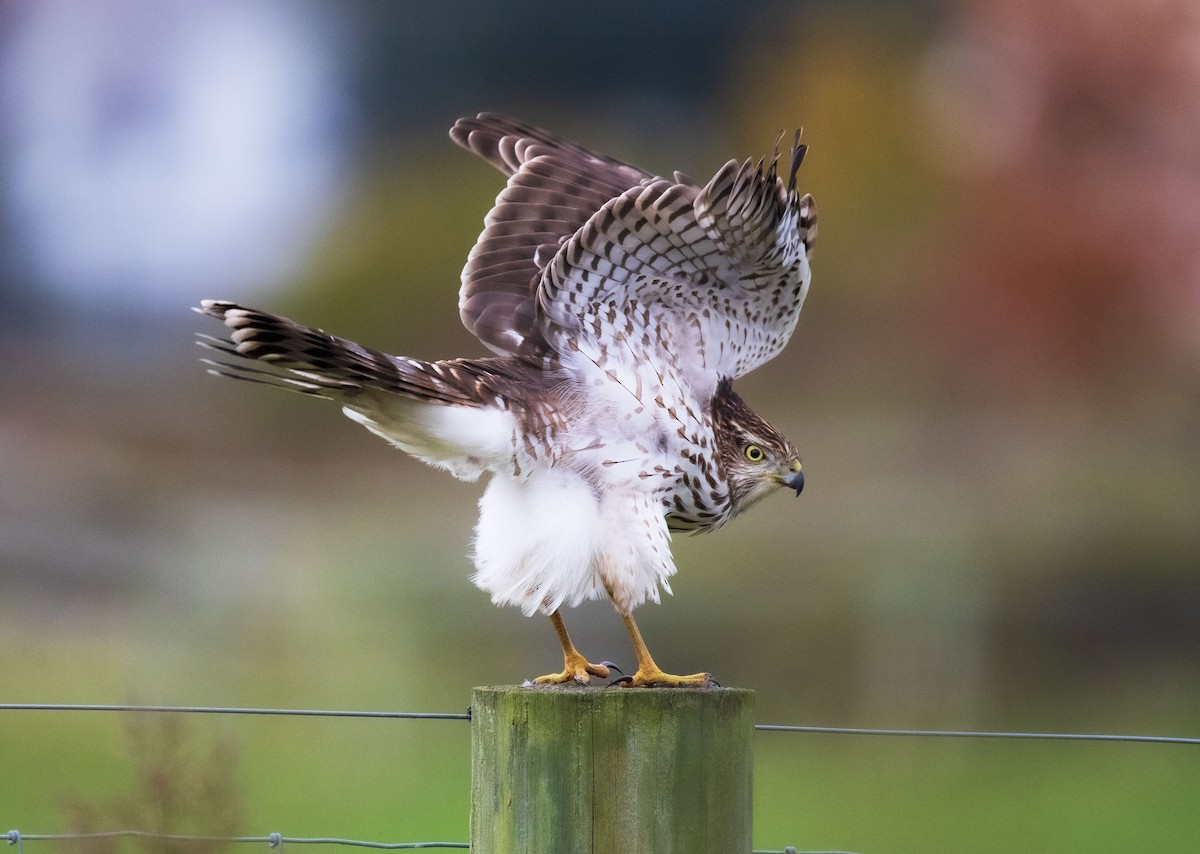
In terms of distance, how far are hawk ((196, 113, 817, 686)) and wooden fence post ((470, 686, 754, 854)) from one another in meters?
0.39

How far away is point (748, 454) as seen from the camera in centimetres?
221

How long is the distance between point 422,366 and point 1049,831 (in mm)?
3675

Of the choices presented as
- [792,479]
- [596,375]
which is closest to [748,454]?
[792,479]

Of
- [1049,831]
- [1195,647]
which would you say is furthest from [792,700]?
[1195,647]

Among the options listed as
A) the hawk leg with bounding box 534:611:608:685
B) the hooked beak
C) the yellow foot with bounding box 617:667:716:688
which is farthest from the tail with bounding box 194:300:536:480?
the hooked beak

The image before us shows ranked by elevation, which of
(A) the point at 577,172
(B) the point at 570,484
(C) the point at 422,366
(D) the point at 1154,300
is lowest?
(B) the point at 570,484

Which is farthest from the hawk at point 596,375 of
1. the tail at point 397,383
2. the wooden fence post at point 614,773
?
the wooden fence post at point 614,773

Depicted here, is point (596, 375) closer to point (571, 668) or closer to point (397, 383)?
point (397, 383)

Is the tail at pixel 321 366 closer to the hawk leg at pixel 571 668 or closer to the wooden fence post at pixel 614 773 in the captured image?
the hawk leg at pixel 571 668

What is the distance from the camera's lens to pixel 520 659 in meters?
4.80

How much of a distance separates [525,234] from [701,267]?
1.23 ft

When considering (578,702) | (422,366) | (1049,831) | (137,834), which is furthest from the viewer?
(1049,831)

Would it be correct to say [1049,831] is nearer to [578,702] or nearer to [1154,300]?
[1154,300]

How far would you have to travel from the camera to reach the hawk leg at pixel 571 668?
198cm
